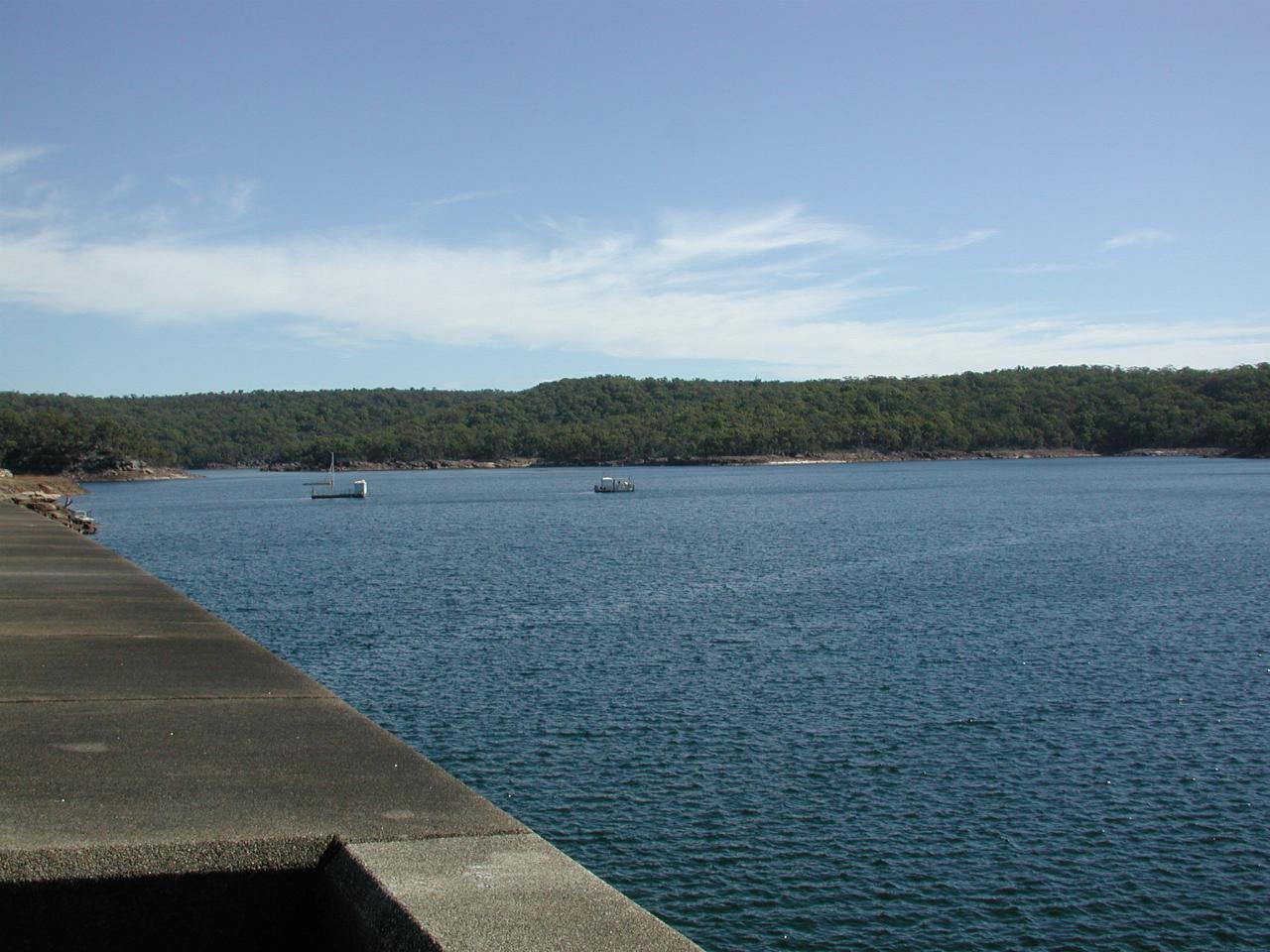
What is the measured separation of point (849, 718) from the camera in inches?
819

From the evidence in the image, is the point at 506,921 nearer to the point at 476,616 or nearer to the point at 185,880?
the point at 185,880

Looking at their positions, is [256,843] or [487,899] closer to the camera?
[487,899]

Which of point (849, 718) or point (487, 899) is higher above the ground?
point (487, 899)

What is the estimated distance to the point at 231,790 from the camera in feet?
25.9

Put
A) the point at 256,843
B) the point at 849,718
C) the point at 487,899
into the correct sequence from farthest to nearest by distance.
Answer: the point at 849,718
the point at 256,843
the point at 487,899

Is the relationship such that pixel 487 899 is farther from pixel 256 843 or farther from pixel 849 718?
pixel 849 718

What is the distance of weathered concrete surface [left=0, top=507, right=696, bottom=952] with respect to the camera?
562 cm

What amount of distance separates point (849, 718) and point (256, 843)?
1543cm

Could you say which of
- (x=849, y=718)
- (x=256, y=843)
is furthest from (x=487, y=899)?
(x=849, y=718)

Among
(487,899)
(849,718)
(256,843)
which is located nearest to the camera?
(487,899)

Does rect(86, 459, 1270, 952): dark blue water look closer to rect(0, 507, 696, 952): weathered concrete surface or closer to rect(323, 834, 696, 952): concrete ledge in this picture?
rect(0, 507, 696, 952): weathered concrete surface

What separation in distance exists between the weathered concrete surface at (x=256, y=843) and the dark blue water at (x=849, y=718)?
17.4ft

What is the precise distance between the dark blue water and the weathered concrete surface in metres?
5.31

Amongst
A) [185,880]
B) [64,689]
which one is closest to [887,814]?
[64,689]
